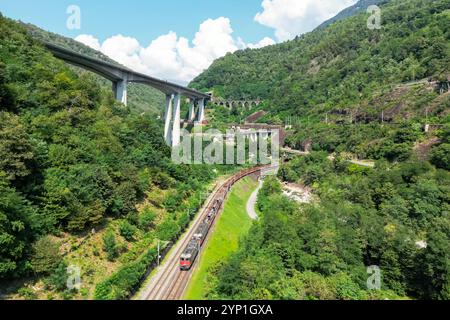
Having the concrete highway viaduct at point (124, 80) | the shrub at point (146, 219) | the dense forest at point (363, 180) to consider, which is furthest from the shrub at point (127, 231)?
the concrete highway viaduct at point (124, 80)

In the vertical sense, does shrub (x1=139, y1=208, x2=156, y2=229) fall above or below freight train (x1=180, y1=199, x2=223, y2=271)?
above

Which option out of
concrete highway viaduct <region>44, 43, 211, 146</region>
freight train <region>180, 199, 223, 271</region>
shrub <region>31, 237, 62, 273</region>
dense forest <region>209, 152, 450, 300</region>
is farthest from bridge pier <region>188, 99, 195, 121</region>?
shrub <region>31, 237, 62, 273</region>

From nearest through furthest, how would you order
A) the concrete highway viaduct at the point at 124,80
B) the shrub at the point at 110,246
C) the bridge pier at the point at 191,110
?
the shrub at the point at 110,246
the concrete highway viaduct at the point at 124,80
the bridge pier at the point at 191,110

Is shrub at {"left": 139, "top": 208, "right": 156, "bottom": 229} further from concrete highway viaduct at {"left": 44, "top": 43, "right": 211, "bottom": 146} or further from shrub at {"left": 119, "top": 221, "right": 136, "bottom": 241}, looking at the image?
concrete highway viaduct at {"left": 44, "top": 43, "right": 211, "bottom": 146}

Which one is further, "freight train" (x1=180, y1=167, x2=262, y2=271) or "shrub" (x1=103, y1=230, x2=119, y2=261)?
"freight train" (x1=180, y1=167, x2=262, y2=271)

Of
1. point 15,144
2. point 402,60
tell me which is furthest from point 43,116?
point 402,60

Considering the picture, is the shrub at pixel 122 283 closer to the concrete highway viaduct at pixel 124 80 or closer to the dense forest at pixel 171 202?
the dense forest at pixel 171 202
